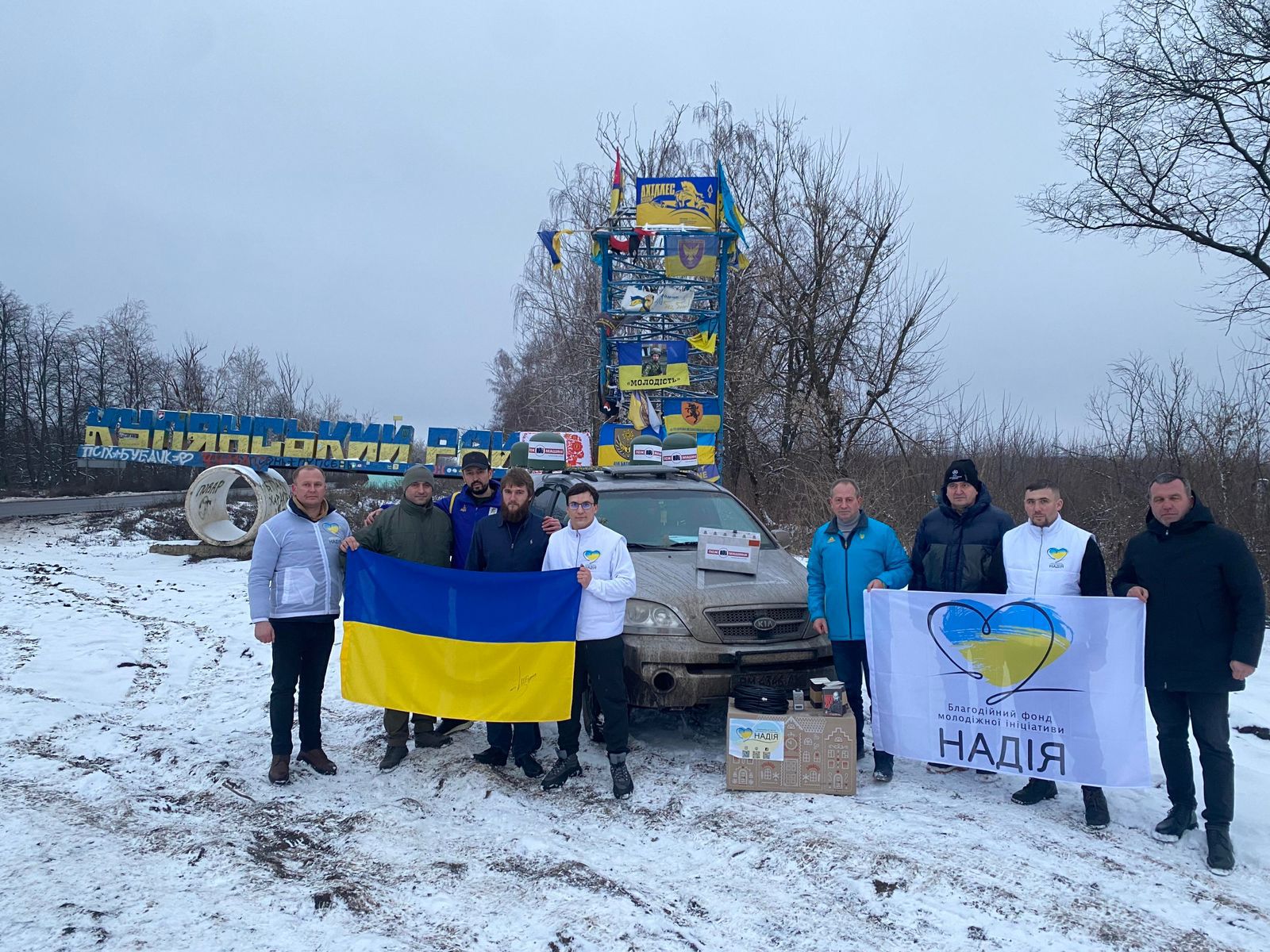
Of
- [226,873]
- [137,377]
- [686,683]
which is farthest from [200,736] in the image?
[137,377]

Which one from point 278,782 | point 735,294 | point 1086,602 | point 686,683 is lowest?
point 278,782

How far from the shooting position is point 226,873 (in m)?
3.83

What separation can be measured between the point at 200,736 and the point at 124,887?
7.88ft

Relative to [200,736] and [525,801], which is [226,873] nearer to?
[525,801]

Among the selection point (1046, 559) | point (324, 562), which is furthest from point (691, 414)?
point (1046, 559)

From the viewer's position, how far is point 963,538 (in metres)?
5.09

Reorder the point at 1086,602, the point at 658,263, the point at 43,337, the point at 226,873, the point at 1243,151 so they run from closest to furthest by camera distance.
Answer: the point at 226,873, the point at 1086,602, the point at 1243,151, the point at 658,263, the point at 43,337

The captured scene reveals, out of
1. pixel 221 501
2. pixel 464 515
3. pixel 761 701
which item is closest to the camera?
pixel 761 701

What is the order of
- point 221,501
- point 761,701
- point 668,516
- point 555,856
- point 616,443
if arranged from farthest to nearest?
point 221,501 → point 616,443 → point 668,516 → point 761,701 → point 555,856

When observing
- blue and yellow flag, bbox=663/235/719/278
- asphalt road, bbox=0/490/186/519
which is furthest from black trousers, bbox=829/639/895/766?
asphalt road, bbox=0/490/186/519

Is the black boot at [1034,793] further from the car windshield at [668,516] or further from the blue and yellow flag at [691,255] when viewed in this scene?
the blue and yellow flag at [691,255]

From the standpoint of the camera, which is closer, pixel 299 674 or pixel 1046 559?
pixel 1046 559

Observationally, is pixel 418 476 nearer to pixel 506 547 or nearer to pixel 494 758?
pixel 506 547

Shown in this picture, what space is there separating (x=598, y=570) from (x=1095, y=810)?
121 inches
